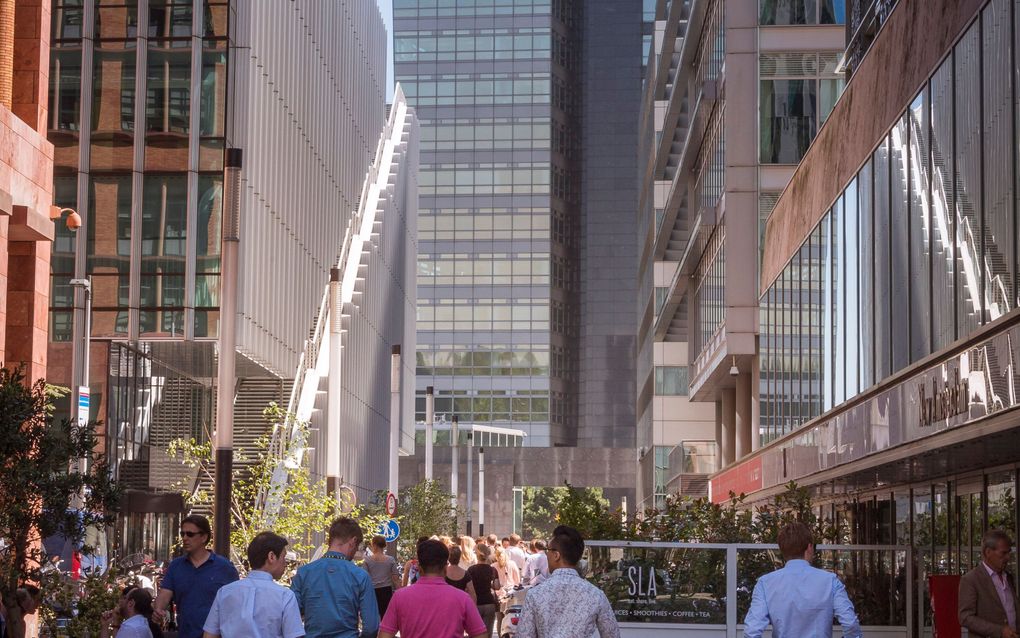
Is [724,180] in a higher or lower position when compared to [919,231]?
higher

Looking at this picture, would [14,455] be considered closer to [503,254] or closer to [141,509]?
[141,509]

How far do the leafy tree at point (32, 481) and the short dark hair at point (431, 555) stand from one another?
21.9 ft

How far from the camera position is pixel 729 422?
49.4 m

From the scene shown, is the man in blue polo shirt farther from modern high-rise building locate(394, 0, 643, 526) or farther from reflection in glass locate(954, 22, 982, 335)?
modern high-rise building locate(394, 0, 643, 526)

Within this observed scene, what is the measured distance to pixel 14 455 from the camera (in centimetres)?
1501

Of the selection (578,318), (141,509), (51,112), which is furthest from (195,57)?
(578,318)

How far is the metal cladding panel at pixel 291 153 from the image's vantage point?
134ft

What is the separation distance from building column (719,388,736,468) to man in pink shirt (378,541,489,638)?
131 feet

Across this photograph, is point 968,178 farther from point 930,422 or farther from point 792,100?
point 792,100

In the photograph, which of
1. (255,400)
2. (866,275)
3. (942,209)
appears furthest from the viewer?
(255,400)

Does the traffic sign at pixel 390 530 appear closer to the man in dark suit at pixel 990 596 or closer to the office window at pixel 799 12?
the office window at pixel 799 12

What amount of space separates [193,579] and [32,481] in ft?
14.2

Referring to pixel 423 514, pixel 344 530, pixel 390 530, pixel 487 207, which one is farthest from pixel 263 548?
pixel 487 207

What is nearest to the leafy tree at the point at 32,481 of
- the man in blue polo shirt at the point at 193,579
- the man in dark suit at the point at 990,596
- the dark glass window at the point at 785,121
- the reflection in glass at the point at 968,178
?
the man in blue polo shirt at the point at 193,579
